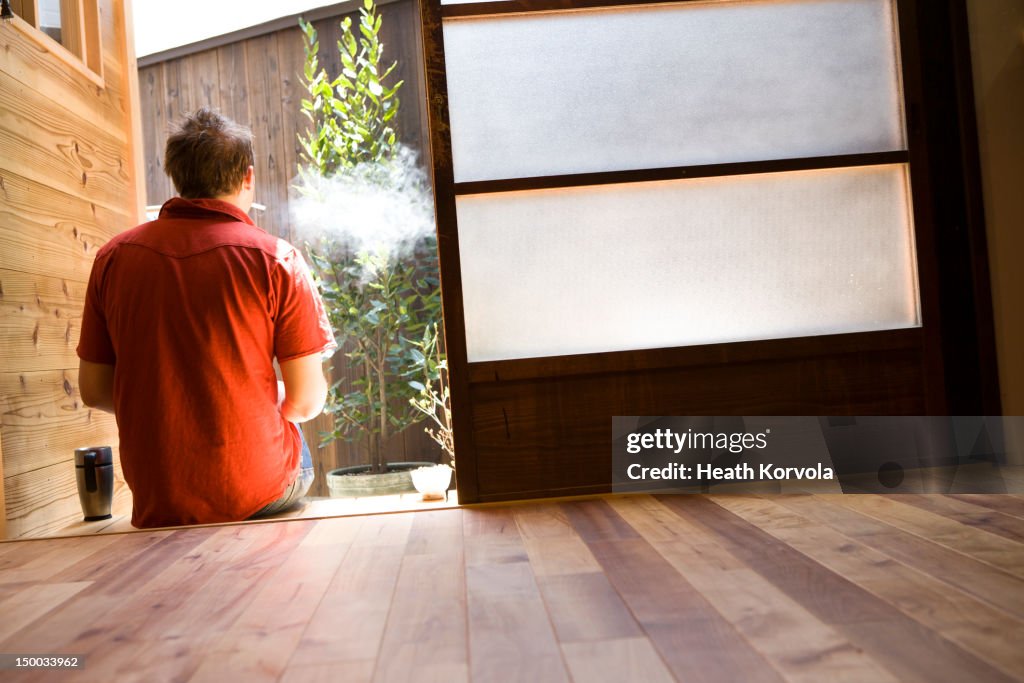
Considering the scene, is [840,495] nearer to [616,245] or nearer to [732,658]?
[616,245]

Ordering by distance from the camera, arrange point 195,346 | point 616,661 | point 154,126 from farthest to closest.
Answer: point 154,126, point 195,346, point 616,661

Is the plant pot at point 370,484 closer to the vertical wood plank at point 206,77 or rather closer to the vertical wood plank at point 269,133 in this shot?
the vertical wood plank at point 269,133

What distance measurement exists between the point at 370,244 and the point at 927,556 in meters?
Answer: 2.57

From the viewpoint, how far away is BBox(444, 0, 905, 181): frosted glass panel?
6.66 ft

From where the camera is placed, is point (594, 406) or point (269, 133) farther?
point (269, 133)

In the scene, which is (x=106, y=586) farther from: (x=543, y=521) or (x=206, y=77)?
(x=206, y=77)

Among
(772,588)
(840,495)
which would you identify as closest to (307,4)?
(840,495)

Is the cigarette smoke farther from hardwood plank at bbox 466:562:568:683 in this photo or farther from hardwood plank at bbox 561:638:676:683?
hardwood plank at bbox 561:638:676:683

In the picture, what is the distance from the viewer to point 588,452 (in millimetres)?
1999

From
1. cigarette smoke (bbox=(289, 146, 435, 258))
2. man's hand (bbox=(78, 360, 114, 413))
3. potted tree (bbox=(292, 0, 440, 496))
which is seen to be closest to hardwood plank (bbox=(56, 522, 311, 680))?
man's hand (bbox=(78, 360, 114, 413))

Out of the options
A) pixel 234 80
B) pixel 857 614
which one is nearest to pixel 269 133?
pixel 234 80

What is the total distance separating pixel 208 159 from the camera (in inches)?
76.9
